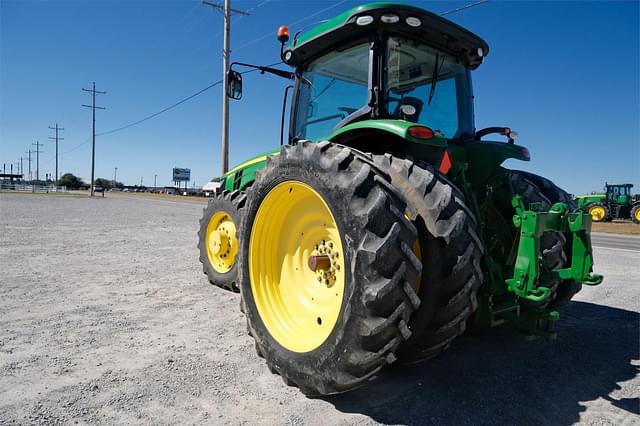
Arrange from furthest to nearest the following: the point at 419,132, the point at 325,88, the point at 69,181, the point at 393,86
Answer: the point at 69,181, the point at 325,88, the point at 393,86, the point at 419,132

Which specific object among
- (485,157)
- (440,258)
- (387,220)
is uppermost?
(485,157)

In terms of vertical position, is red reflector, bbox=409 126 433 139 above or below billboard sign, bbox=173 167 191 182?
below

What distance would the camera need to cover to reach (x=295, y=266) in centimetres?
293

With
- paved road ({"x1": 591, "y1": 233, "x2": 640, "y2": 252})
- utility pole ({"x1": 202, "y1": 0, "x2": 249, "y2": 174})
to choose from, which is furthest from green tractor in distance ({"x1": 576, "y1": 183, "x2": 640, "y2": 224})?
utility pole ({"x1": 202, "y1": 0, "x2": 249, "y2": 174})

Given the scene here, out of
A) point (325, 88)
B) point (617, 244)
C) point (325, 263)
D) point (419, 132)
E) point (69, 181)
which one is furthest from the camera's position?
point (69, 181)

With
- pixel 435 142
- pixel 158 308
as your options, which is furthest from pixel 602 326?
pixel 158 308

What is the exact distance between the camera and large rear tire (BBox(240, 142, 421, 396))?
199cm

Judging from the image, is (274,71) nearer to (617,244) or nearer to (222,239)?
(222,239)

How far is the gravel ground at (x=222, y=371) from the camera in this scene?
2.18m

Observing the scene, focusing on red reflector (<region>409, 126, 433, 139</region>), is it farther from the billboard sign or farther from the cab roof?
the billboard sign

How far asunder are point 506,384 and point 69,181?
9779 cm

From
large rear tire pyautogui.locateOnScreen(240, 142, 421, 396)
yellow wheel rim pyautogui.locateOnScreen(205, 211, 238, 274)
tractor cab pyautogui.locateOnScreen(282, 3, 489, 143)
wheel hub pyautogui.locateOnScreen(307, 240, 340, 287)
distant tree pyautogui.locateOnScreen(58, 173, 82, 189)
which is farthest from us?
distant tree pyautogui.locateOnScreen(58, 173, 82, 189)

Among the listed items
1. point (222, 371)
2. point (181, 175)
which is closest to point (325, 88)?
point (222, 371)

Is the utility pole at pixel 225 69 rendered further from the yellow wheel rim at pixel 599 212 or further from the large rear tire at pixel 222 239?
the yellow wheel rim at pixel 599 212
